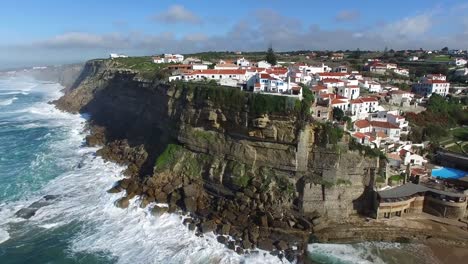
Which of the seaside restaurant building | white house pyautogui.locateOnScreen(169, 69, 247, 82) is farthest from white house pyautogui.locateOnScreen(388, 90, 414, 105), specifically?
the seaside restaurant building

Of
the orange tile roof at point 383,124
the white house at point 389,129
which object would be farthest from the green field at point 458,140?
the orange tile roof at point 383,124

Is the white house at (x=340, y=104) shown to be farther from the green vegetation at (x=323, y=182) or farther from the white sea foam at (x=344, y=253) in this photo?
the white sea foam at (x=344, y=253)

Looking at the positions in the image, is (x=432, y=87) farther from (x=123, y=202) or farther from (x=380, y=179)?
(x=123, y=202)

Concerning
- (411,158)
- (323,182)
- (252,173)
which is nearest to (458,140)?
(411,158)

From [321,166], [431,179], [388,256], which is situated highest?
[321,166]

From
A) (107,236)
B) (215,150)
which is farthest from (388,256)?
(107,236)

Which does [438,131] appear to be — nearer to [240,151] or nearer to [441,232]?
[441,232]
